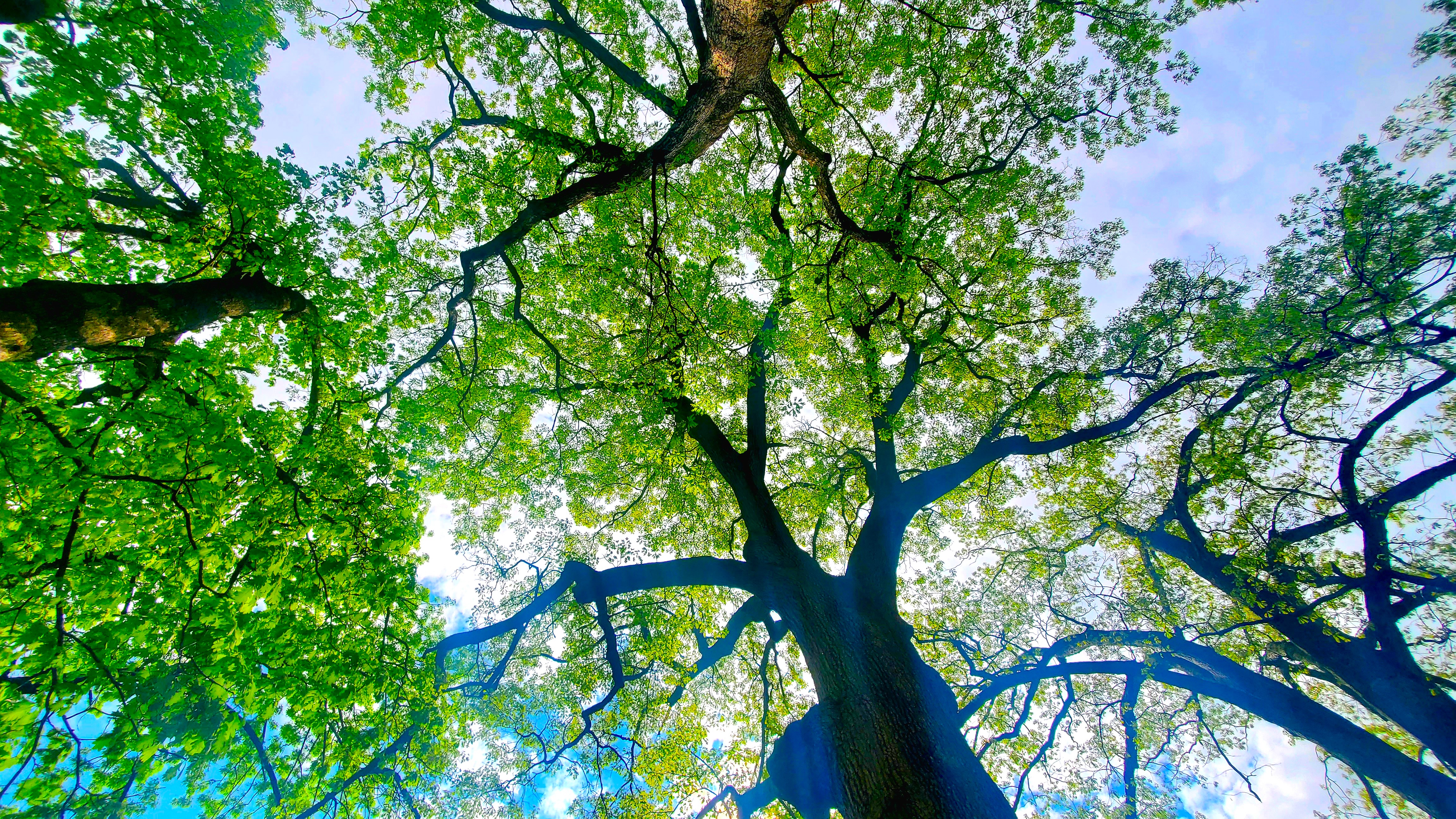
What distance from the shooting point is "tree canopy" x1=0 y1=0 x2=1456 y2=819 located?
3.66 m

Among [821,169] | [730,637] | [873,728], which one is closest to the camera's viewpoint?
[873,728]

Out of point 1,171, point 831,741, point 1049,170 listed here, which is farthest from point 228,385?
point 1049,170

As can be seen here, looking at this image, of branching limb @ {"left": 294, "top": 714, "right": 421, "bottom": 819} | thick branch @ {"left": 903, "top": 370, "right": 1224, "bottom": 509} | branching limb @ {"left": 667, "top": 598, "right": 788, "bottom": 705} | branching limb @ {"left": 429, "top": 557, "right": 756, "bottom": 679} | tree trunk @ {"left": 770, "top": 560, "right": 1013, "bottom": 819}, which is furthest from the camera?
thick branch @ {"left": 903, "top": 370, "right": 1224, "bottom": 509}

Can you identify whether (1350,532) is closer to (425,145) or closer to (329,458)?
(329,458)

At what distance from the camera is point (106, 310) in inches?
133

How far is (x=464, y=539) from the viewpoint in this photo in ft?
27.3

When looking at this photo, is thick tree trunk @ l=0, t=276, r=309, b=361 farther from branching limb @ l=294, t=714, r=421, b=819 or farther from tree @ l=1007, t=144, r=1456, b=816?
tree @ l=1007, t=144, r=1456, b=816

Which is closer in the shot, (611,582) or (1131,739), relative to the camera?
(611,582)

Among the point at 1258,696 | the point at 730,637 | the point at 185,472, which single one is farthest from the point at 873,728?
the point at 185,472

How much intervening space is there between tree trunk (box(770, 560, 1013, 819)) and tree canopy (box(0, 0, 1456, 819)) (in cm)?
5

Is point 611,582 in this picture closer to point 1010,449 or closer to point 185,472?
point 185,472

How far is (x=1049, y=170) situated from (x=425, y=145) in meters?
9.70

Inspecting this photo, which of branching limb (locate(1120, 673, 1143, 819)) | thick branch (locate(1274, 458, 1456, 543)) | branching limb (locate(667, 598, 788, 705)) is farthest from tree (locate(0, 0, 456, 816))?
thick branch (locate(1274, 458, 1456, 543))

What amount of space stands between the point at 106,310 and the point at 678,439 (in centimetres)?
605
